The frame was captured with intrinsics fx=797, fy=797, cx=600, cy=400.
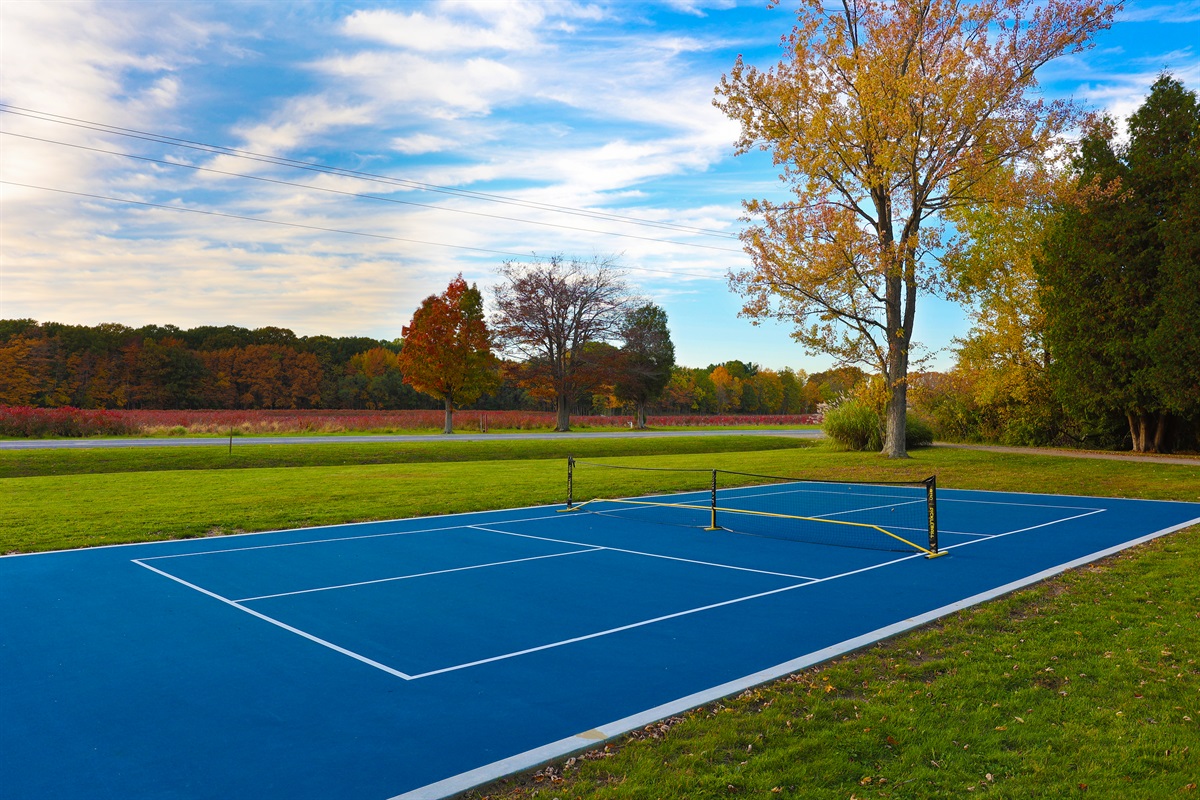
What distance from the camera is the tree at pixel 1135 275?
23.9 m

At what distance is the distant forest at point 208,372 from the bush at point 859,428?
2026 centimetres

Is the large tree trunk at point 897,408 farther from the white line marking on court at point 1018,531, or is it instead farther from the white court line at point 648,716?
the white court line at point 648,716

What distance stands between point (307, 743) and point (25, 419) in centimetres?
3417

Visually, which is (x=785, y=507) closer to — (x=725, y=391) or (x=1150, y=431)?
(x=1150, y=431)

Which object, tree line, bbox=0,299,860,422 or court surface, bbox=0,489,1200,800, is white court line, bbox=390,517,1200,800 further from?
tree line, bbox=0,299,860,422

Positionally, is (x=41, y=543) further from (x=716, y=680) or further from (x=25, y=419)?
(x=25, y=419)

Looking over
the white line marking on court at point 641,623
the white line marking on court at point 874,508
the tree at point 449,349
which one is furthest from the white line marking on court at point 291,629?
the tree at point 449,349

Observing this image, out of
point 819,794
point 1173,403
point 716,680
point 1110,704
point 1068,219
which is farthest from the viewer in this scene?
point 1068,219

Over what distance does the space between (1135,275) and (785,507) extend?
17.1 meters

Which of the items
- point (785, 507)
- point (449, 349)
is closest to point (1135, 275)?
point (785, 507)

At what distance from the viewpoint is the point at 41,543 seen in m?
11.8

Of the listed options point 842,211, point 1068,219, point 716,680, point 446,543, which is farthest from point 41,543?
point 1068,219

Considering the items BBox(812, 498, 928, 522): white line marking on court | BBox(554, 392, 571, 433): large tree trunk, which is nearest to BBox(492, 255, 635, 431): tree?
BBox(554, 392, 571, 433): large tree trunk

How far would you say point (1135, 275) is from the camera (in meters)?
25.6
